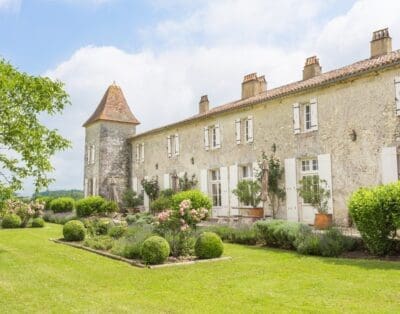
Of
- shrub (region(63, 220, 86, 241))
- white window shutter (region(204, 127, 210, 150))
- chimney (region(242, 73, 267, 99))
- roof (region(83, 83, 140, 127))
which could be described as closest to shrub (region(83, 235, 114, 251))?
shrub (region(63, 220, 86, 241))

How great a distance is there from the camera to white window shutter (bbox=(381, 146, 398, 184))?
12.2 metres

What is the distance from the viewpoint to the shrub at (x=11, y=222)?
20.5m

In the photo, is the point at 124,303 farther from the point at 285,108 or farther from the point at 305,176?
the point at 285,108

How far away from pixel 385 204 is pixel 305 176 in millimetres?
6190

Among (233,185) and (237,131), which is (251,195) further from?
(237,131)

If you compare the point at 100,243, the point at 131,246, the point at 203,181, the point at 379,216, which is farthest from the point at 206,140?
the point at 379,216

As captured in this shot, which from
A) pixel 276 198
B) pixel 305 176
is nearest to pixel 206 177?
pixel 276 198

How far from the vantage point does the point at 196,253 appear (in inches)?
394

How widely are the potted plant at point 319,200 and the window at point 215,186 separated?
556 centimetres

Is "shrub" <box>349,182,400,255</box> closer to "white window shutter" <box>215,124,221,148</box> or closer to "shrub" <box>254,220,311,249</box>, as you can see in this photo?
"shrub" <box>254,220,311,249</box>

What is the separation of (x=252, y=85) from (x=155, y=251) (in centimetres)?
1371

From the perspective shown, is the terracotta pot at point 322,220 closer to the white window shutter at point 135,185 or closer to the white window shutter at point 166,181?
the white window shutter at point 166,181

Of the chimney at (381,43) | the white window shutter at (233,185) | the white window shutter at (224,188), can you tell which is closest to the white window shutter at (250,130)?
the white window shutter at (233,185)

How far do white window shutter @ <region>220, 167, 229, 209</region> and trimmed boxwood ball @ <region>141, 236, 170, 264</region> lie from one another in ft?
31.0
